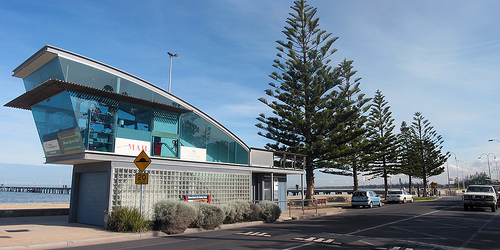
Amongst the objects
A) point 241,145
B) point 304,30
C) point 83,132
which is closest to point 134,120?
point 83,132

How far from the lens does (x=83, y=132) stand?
12898 mm

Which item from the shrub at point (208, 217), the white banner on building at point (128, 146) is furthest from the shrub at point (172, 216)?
the white banner on building at point (128, 146)

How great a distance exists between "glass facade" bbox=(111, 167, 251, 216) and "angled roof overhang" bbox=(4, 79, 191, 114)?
3106mm

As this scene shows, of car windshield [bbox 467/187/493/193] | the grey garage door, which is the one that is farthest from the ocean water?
car windshield [bbox 467/187/493/193]

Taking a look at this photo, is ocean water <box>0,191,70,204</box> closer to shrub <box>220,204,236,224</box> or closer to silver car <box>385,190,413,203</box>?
shrub <box>220,204,236,224</box>

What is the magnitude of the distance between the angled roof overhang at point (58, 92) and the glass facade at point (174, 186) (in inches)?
122

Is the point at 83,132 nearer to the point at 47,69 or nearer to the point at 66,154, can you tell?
the point at 66,154

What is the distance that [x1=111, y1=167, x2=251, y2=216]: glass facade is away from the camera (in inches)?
527

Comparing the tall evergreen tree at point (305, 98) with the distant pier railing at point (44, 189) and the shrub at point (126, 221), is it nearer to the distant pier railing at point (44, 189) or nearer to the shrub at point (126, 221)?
the shrub at point (126, 221)

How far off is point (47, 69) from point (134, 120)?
3950 millimetres

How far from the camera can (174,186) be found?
49.6 feet

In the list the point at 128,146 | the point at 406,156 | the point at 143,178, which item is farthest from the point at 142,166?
the point at 406,156

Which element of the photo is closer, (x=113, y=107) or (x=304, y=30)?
(x=113, y=107)

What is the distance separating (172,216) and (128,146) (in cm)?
401
